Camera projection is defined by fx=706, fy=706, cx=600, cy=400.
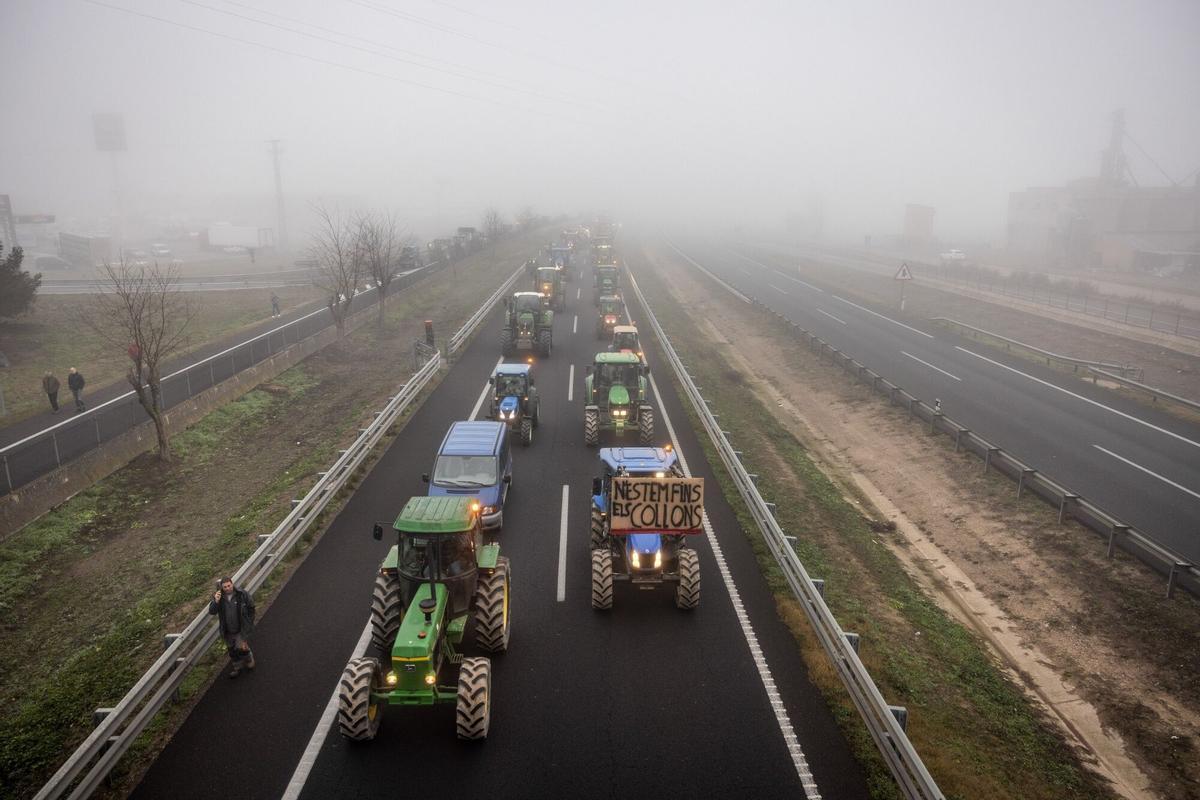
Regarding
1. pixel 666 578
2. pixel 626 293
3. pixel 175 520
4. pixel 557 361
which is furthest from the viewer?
pixel 626 293

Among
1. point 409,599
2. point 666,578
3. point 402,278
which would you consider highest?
point 402,278

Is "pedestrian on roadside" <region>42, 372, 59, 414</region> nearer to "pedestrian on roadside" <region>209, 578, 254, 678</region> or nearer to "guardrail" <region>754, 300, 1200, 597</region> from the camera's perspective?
"pedestrian on roadside" <region>209, 578, 254, 678</region>

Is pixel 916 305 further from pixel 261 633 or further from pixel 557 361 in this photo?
pixel 261 633

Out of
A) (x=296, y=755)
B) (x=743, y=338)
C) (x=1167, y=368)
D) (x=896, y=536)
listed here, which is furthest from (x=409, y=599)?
(x=1167, y=368)

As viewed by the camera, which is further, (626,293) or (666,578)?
(626,293)

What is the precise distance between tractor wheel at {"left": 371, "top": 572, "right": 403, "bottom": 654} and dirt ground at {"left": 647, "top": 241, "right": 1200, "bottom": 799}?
1082 centimetres

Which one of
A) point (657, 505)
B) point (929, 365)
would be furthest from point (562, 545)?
point (929, 365)

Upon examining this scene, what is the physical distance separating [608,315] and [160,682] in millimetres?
31016

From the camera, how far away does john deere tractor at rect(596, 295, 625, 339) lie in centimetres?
3862

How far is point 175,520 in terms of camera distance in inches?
716

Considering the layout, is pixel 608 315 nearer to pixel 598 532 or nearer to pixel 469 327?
pixel 469 327

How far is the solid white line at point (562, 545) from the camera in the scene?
13812mm

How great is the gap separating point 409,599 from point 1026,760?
9.39 meters

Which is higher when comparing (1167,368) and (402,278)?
(402,278)
